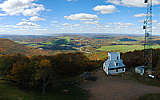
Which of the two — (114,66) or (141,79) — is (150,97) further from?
(114,66)

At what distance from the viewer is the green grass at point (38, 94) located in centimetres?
2528

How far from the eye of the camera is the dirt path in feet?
96.6

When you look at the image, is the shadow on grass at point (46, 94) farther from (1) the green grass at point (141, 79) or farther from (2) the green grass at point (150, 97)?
(1) the green grass at point (141, 79)

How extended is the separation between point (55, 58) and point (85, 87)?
17.7 m

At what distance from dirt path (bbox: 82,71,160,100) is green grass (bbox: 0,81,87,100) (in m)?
3.22

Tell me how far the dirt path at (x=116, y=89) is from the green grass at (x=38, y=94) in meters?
3.22

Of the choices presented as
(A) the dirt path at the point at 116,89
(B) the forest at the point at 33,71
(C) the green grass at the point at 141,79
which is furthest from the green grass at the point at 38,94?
(C) the green grass at the point at 141,79

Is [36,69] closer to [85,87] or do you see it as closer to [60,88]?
[60,88]

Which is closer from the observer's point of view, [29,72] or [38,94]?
[38,94]

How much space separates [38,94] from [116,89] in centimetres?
2132

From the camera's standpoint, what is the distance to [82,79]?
41812 mm

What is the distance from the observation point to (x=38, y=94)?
29422 mm

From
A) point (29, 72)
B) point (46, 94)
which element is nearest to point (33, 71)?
point (29, 72)

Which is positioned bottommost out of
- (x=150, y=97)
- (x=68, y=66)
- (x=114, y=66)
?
(x=150, y=97)
